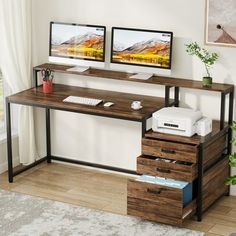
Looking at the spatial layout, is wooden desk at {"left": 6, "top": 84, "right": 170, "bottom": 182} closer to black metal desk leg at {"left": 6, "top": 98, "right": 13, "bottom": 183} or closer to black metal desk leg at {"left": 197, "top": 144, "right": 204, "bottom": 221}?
black metal desk leg at {"left": 6, "top": 98, "right": 13, "bottom": 183}

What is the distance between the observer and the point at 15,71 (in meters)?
5.36

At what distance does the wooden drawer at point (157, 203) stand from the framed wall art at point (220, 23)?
3.88 feet

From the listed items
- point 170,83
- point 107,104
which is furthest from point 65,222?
point 170,83

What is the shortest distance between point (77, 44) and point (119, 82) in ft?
1.49

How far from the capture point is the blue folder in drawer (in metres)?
4.41

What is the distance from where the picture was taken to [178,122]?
14.8 ft

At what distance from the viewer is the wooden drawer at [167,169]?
4.41 metres

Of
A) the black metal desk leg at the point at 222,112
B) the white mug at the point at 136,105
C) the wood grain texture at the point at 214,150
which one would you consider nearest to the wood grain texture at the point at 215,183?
the wood grain texture at the point at 214,150

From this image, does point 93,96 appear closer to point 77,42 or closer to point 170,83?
point 77,42

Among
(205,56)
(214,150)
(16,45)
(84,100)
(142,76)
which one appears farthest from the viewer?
(16,45)

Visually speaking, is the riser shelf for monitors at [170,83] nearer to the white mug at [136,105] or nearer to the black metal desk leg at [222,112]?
the black metal desk leg at [222,112]

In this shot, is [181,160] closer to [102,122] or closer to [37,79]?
[102,122]

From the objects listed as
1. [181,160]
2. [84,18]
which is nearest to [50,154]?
[84,18]

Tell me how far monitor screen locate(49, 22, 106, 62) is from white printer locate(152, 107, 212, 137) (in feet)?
2.85
